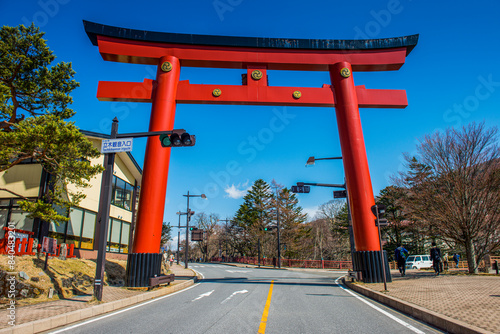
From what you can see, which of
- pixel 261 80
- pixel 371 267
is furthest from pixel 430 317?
pixel 261 80

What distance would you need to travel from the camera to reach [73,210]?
17469 millimetres

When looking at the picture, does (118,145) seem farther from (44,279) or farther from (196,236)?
(196,236)

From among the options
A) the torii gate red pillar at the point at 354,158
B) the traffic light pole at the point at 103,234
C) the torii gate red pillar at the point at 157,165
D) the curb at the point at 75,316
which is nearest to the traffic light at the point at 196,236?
the torii gate red pillar at the point at 157,165

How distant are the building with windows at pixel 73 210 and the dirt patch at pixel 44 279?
180 cm

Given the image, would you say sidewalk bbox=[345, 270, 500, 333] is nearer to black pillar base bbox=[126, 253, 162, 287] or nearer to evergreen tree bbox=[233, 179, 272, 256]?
black pillar base bbox=[126, 253, 162, 287]

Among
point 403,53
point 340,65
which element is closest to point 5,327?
point 340,65

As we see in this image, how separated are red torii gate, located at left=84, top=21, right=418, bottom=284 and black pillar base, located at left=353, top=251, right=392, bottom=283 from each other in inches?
15.0

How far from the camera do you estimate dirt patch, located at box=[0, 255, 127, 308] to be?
9148mm

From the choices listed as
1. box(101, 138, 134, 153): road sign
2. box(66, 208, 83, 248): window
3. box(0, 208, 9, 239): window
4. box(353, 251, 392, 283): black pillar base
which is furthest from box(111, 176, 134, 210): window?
box(353, 251, 392, 283): black pillar base

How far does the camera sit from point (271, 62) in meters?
15.0

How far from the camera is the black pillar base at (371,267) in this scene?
11820mm

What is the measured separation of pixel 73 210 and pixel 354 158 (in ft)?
51.2

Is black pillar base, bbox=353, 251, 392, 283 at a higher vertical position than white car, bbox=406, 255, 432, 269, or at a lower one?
higher

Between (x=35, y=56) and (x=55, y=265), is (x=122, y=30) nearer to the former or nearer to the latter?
(x=35, y=56)
